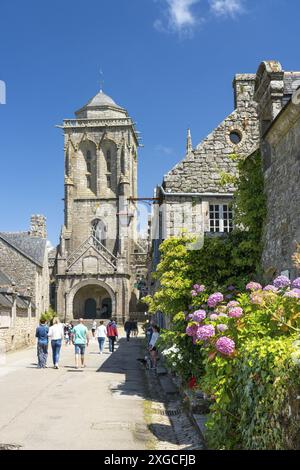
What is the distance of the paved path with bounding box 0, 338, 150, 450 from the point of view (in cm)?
636

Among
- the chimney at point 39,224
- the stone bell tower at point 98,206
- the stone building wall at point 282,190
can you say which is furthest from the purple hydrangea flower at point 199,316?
the chimney at point 39,224

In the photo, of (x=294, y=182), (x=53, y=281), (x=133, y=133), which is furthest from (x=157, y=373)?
(x=133, y=133)

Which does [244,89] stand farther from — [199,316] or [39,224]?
[39,224]

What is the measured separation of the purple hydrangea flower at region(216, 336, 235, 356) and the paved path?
6.30 ft

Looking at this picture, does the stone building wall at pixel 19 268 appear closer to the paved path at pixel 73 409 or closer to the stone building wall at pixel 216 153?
the paved path at pixel 73 409

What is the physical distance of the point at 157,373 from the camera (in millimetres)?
13938

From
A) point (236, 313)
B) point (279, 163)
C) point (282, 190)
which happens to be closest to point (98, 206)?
point (279, 163)

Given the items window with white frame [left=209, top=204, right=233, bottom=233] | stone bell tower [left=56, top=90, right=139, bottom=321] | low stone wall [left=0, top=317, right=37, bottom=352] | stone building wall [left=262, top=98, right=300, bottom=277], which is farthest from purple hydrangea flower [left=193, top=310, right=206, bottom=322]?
stone bell tower [left=56, top=90, right=139, bottom=321]

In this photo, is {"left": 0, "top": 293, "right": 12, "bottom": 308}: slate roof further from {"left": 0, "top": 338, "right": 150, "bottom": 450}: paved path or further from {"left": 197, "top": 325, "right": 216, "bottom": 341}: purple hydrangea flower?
{"left": 197, "top": 325, "right": 216, "bottom": 341}: purple hydrangea flower

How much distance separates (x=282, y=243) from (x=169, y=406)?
3.50 meters

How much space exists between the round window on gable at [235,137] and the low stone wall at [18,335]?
12378 mm

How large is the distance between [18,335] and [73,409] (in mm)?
17852

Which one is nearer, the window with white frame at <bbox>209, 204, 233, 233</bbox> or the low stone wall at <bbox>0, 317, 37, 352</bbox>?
the window with white frame at <bbox>209, 204, 233, 233</bbox>

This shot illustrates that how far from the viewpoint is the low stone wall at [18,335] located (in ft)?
72.0
